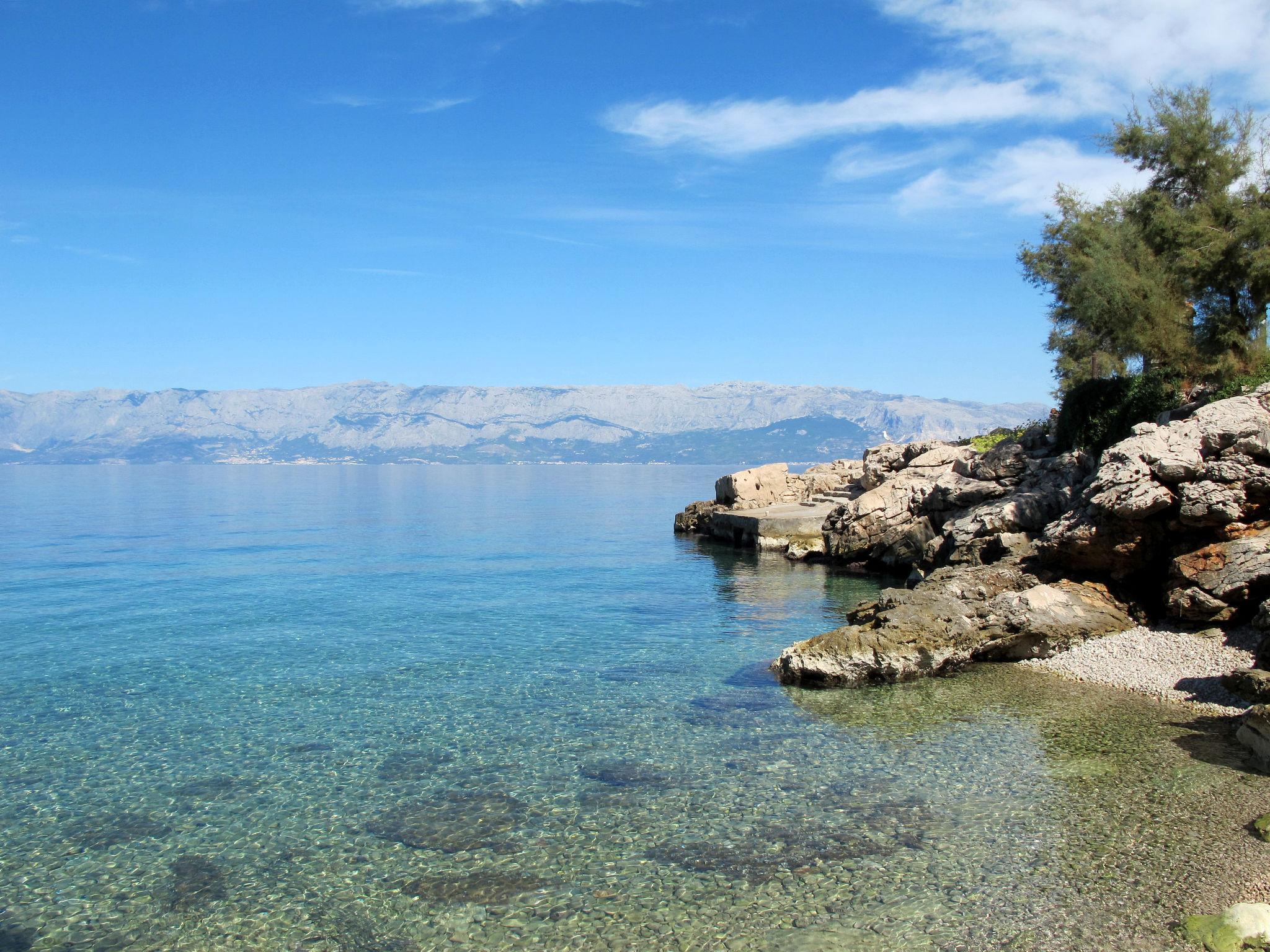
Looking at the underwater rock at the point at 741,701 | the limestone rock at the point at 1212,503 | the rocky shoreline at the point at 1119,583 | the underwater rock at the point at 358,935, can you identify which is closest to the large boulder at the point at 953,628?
the rocky shoreline at the point at 1119,583

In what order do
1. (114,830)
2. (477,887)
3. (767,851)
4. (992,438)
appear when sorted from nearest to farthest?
(477,887) → (767,851) → (114,830) → (992,438)

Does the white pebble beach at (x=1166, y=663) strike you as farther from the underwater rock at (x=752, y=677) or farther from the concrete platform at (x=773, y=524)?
the concrete platform at (x=773, y=524)

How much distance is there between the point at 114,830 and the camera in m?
12.7

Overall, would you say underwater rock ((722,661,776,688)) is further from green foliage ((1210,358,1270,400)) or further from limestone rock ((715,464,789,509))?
limestone rock ((715,464,789,509))

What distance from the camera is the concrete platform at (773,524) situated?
47.2 meters

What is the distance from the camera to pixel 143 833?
1254cm

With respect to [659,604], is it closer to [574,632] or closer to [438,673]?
A: [574,632]

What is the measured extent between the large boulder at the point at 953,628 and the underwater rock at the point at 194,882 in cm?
1270

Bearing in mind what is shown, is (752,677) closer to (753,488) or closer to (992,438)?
(753,488)

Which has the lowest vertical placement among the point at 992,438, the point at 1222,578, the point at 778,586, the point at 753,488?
the point at 778,586

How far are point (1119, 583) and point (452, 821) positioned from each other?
63.2ft

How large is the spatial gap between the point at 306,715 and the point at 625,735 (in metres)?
6.88

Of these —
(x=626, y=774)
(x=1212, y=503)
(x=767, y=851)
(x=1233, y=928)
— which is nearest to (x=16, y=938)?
(x=626, y=774)

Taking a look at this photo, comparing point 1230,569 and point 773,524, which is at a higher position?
point 1230,569
